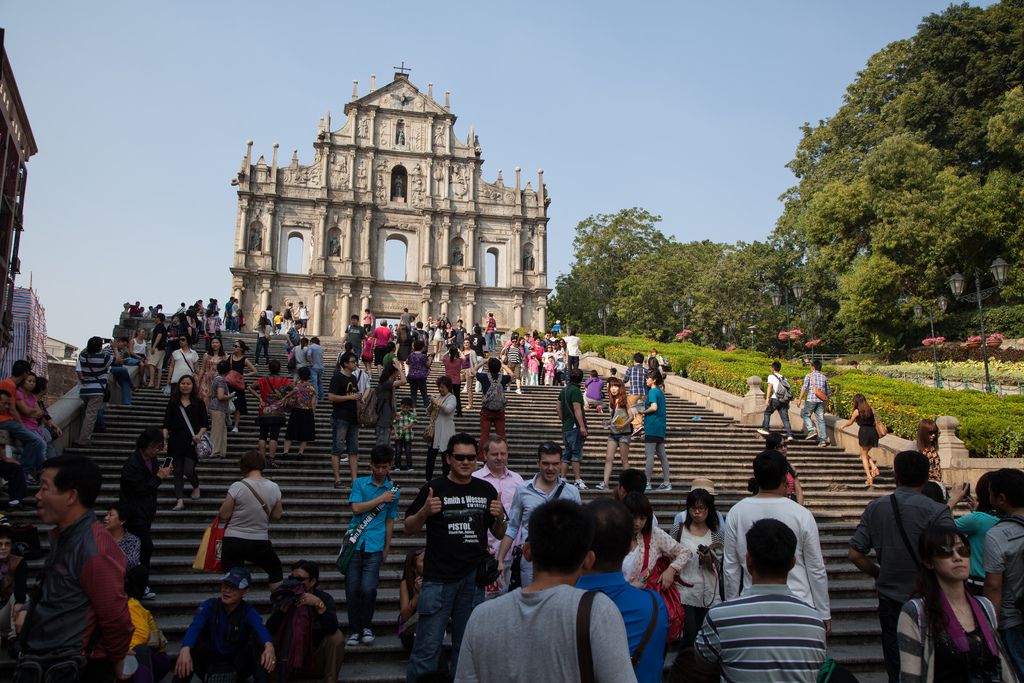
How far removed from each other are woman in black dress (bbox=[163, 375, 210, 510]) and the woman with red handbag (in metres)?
6.09

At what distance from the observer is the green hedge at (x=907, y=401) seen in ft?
41.4

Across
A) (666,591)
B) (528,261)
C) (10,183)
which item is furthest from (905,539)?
(528,261)

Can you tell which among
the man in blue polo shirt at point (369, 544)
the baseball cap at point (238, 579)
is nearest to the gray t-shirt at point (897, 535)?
the man in blue polo shirt at point (369, 544)

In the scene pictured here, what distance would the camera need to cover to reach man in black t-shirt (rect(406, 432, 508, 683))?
4898mm

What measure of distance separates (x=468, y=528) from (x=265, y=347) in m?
16.4

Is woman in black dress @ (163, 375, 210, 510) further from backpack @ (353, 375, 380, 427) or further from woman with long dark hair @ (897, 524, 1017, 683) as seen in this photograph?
woman with long dark hair @ (897, 524, 1017, 683)

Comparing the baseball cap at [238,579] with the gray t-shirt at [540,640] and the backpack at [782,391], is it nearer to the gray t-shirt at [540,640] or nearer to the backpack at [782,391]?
the gray t-shirt at [540,640]

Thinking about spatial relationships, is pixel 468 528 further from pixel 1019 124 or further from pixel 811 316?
pixel 811 316

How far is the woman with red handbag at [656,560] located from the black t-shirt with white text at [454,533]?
3.30 ft

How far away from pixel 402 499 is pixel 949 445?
8.23 m

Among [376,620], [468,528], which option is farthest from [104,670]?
[376,620]

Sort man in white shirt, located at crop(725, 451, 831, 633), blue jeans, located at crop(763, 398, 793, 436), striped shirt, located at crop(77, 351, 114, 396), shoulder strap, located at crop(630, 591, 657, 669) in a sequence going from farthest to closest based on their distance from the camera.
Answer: blue jeans, located at crop(763, 398, 793, 436), striped shirt, located at crop(77, 351, 114, 396), man in white shirt, located at crop(725, 451, 831, 633), shoulder strap, located at crop(630, 591, 657, 669)

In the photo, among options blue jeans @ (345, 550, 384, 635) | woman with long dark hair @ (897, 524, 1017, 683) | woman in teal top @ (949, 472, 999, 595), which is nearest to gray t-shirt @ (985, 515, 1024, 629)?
woman in teal top @ (949, 472, 999, 595)

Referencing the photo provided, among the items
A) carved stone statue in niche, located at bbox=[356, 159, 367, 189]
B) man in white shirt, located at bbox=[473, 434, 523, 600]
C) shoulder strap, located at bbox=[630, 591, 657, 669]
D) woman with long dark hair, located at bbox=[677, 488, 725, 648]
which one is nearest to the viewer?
shoulder strap, located at bbox=[630, 591, 657, 669]
